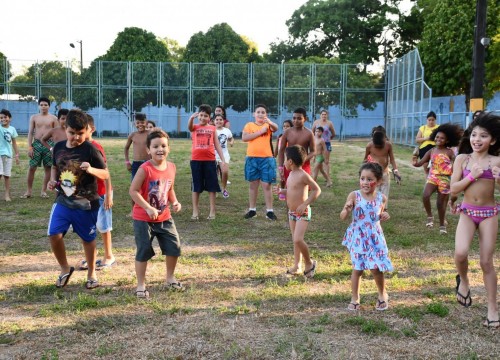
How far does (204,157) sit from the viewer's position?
9.98 meters

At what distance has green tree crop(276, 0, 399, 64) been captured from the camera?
5288 cm

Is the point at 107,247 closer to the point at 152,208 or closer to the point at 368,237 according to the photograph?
the point at 152,208

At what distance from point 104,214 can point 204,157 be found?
11.9ft

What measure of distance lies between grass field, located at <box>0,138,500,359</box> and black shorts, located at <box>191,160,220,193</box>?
1266 mm

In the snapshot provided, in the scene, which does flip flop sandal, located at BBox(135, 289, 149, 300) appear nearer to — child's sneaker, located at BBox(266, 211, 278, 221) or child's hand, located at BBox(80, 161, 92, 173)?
child's hand, located at BBox(80, 161, 92, 173)

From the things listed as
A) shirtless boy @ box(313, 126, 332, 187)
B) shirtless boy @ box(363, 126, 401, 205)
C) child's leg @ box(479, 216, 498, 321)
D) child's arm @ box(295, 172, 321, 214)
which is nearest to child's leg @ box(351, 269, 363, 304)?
child's leg @ box(479, 216, 498, 321)

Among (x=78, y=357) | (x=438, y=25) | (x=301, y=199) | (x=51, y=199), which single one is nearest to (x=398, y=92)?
(x=438, y=25)

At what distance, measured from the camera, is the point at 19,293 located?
218 inches

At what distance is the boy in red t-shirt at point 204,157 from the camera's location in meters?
9.91

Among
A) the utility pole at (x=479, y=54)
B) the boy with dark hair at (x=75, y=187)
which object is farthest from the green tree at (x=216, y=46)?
the boy with dark hair at (x=75, y=187)

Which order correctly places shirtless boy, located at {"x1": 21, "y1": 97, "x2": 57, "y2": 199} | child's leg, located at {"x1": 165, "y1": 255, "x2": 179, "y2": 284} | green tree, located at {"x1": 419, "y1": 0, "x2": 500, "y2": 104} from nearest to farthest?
child's leg, located at {"x1": 165, "y1": 255, "x2": 179, "y2": 284}, shirtless boy, located at {"x1": 21, "y1": 97, "x2": 57, "y2": 199}, green tree, located at {"x1": 419, "y1": 0, "x2": 500, "y2": 104}

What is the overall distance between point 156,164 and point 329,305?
6.60 ft

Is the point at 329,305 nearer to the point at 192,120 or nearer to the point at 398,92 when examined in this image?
the point at 192,120

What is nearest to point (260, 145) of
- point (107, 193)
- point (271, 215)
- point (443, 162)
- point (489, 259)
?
point (271, 215)
